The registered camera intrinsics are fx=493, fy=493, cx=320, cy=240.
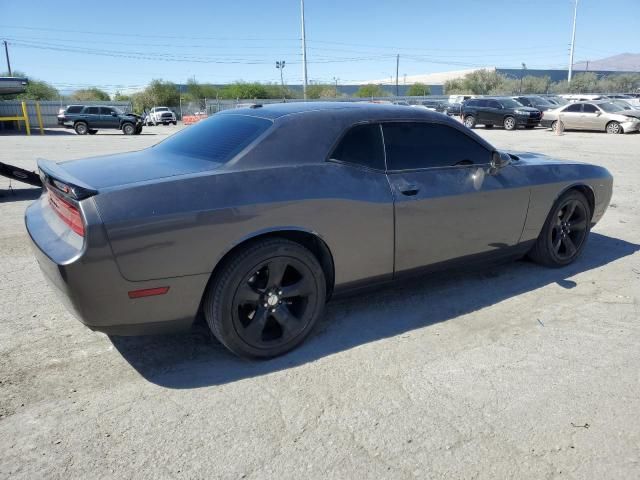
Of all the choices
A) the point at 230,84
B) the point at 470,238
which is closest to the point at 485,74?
the point at 230,84

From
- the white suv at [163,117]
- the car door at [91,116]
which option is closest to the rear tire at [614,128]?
the car door at [91,116]

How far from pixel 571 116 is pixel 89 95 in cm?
7149

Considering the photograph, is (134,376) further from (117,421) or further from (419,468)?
(419,468)

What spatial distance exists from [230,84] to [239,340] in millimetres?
79404

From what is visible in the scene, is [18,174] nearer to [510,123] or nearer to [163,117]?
[510,123]

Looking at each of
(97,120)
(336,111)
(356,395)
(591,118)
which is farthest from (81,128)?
(356,395)

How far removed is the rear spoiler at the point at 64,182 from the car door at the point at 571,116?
23578 mm

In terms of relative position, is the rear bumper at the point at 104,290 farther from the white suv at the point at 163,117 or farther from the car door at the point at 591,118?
the white suv at the point at 163,117

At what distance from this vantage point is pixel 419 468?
7.15 ft

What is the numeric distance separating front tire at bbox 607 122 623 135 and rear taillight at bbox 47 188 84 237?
23544 mm

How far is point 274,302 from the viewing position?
306 centimetres

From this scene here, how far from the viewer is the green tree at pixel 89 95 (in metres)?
73.4

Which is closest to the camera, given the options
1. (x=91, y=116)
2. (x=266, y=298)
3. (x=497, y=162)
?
(x=266, y=298)

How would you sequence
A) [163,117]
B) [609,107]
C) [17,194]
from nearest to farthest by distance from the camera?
[17,194] < [609,107] < [163,117]
